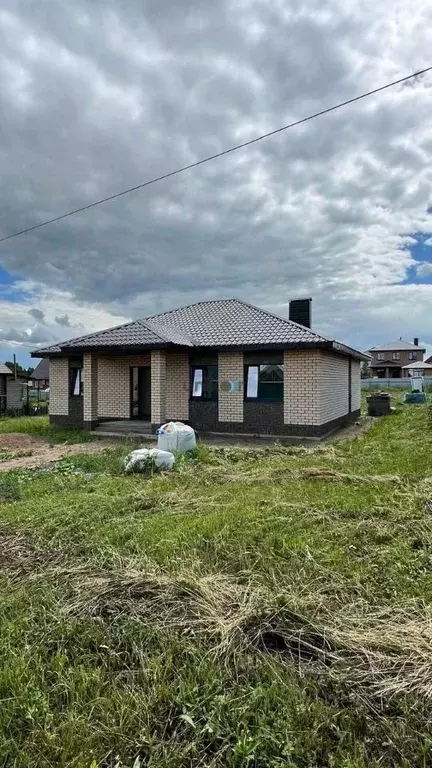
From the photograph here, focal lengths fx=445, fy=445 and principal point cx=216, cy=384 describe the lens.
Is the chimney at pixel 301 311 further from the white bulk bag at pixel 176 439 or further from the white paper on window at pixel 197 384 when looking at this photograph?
the white bulk bag at pixel 176 439

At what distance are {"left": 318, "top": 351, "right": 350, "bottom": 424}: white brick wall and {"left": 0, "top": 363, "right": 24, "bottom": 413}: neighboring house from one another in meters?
18.2

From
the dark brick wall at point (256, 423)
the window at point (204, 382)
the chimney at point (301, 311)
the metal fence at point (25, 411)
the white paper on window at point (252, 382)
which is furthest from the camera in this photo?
the metal fence at point (25, 411)

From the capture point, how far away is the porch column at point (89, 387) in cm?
1450

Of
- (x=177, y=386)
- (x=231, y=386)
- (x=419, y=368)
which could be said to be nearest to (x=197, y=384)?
(x=177, y=386)

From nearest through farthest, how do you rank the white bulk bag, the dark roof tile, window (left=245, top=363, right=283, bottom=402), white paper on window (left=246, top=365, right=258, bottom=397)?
the white bulk bag < the dark roof tile < window (left=245, top=363, right=283, bottom=402) < white paper on window (left=246, top=365, right=258, bottom=397)

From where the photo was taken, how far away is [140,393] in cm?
1606

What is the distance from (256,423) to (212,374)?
2.09 metres

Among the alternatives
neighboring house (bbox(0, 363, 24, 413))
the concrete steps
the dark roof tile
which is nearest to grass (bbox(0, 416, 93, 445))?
the concrete steps

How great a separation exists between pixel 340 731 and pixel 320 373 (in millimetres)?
10898

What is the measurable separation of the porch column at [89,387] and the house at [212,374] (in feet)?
0.11

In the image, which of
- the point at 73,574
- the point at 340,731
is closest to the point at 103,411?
the point at 73,574

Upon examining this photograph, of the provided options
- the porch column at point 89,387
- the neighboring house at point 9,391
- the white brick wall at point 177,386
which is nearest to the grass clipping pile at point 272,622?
the white brick wall at point 177,386

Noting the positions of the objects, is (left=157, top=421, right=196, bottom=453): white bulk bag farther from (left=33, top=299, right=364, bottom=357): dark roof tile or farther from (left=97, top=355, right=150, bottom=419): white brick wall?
(left=97, top=355, right=150, bottom=419): white brick wall

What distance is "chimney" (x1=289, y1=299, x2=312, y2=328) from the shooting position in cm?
1636
